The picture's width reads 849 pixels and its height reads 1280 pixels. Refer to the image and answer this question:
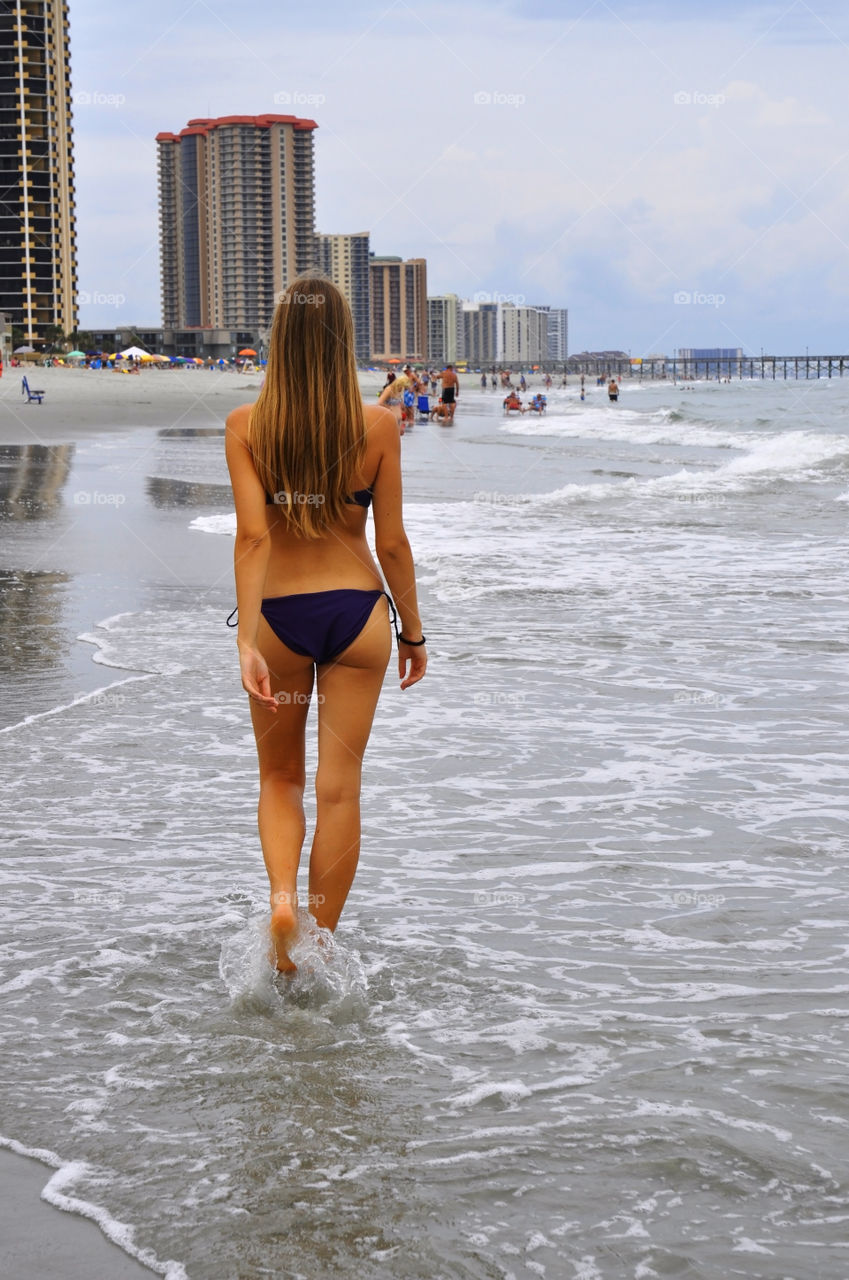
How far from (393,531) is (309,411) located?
397 mm

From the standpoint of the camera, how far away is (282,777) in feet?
12.2

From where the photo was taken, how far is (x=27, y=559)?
1197cm

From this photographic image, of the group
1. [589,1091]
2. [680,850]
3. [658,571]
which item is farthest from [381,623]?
[658,571]

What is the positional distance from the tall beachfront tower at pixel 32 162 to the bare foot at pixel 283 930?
457ft

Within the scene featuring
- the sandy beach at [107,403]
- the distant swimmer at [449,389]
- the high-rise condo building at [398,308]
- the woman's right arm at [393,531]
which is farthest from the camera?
the high-rise condo building at [398,308]

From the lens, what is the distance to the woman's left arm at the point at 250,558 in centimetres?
343

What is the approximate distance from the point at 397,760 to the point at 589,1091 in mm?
2940

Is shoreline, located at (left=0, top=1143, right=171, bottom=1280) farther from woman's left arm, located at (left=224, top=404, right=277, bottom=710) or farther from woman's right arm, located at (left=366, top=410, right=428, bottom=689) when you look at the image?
woman's right arm, located at (left=366, top=410, right=428, bottom=689)

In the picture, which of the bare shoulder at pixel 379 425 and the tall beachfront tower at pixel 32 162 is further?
the tall beachfront tower at pixel 32 162

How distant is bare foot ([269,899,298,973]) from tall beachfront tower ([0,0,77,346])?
139 meters

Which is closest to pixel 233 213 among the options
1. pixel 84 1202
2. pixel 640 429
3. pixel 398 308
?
pixel 640 429

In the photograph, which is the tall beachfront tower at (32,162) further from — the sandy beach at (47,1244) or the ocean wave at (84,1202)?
the sandy beach at (47,1244)

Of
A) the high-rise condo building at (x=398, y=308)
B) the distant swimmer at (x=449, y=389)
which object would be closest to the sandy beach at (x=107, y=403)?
the distant swimmer at (x=449, y=389)

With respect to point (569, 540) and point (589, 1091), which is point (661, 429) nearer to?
A: point (569, 540)
